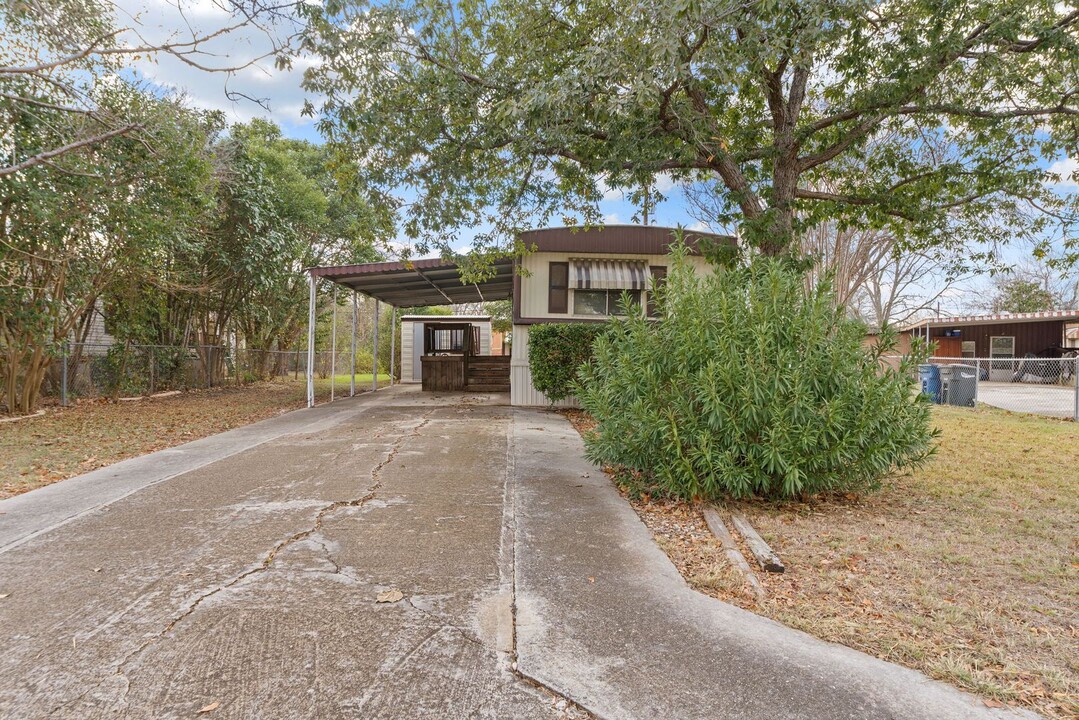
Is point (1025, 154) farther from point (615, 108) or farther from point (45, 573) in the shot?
point (45, 573)

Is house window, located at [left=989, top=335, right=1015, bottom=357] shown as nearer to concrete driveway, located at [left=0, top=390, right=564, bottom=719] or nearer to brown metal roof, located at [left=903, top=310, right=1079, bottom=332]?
brown metal roof, located at [left=903, top=310, right=1079, bottom=332]

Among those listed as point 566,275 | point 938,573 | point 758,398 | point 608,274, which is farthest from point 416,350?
point 938,573

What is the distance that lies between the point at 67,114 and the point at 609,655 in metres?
10.0

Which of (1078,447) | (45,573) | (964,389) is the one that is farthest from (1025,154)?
(45,573)

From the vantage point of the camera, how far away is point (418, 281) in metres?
13.5

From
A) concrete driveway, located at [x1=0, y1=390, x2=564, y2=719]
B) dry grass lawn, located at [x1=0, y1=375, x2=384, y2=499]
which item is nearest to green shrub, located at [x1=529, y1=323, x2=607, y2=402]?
dry grass lawn, located at [x1=0, y1=375, x2=384, y2=499]

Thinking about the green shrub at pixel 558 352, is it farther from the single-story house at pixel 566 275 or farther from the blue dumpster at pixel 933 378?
the blue dumpster at pixel 933 378

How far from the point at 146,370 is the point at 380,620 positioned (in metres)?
13.8

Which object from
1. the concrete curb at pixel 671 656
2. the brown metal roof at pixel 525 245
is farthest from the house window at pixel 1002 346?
the concrete curb at pixel 671 656

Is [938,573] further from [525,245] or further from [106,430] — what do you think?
[106,430]

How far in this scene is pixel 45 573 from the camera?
318cm

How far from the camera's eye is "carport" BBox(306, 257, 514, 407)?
11.2 metres

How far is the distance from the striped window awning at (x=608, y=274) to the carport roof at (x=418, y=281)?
1.46 meters

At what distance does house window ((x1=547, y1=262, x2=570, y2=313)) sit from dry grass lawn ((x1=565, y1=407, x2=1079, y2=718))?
309 inches
